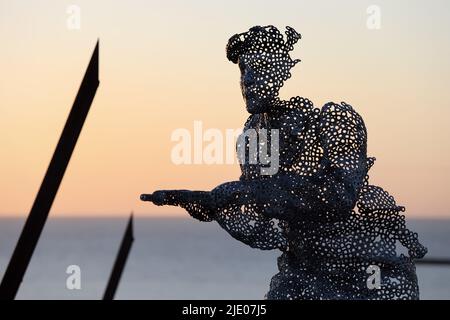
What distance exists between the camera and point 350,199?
7.30m

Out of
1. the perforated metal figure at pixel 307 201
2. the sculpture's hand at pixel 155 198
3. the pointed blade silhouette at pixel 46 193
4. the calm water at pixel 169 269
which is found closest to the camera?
the pointed blade silhouette at pixel 46 193

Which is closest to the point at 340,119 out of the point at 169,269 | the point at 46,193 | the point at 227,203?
the point at 227,203

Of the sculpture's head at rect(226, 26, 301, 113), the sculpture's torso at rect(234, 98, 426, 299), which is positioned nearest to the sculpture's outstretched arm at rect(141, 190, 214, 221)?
the sculpture's torso at rect(234, 98, 426, 299)

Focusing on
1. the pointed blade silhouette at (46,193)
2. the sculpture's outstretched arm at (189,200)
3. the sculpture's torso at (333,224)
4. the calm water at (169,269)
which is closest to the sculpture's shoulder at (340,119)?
the sculpture's torso at (333,224)

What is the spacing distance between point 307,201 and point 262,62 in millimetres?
853

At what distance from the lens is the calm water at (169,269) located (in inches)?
1190

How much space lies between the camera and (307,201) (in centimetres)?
732

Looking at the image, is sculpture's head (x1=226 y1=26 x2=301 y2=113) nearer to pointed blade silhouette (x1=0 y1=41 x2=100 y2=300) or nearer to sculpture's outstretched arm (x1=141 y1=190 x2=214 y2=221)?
sculpture's outstretched arm (x1=141 y1=190 x2=214 y2=221)

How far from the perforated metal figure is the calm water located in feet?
65.2

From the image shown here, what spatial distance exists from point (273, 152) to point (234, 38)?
0.71 metres

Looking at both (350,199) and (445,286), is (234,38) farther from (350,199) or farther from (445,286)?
(445,286)

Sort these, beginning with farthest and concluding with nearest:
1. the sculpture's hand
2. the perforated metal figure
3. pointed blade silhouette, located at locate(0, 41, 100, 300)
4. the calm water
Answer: the calm water → the perforated metal figure → the sculpture's hand → pointed blade silhouette, located at locate(0, 41, 100, 300)

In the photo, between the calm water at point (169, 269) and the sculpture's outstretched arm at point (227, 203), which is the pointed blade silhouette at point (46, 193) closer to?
the sculpture's outstretched arm at point (227, 203)

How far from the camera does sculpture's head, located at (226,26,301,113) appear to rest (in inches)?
293
